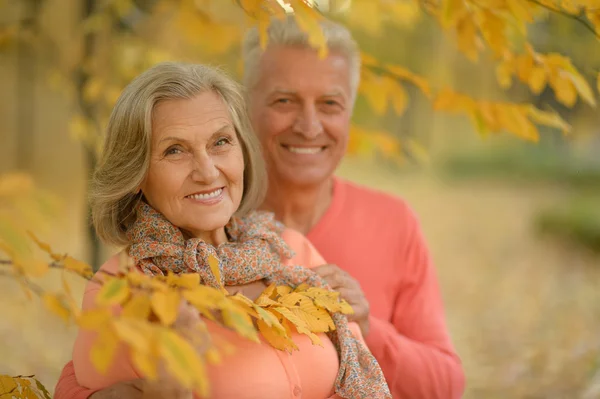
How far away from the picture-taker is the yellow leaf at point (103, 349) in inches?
50.1

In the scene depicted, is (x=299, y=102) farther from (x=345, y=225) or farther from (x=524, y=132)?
(x=524, y=132)

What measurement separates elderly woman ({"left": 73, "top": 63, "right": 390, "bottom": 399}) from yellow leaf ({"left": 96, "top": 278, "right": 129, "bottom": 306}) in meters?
0.47

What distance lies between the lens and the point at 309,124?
8.24 ft

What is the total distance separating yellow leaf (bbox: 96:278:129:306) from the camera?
1.34 m

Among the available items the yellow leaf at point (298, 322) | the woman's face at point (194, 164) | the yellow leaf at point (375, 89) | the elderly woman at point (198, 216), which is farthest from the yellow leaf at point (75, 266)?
the yellow leaf at point (375, 89)

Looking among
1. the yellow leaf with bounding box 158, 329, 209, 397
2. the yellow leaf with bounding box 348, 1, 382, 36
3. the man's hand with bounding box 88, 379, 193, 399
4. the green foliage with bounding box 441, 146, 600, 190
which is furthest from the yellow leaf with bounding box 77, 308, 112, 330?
the green foliage with bounding box 441, 146, 600, 190

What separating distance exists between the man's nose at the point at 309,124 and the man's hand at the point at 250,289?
657 millimetres

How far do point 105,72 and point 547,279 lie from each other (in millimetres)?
4884

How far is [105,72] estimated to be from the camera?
4.29 meters

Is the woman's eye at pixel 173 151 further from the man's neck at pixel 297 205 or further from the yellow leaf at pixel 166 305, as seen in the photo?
the man's neck at pixel 297 205

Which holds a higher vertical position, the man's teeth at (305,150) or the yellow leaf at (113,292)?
the man's teeth at (305,150)

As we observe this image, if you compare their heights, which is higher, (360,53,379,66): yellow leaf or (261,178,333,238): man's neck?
(360,53,379,66): yellow leaf

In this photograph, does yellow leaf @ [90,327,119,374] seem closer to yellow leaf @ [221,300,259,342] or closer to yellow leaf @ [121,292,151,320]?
yellow leaf @ [121,292,151,320]

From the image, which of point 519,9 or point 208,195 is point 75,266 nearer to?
point 208,195
